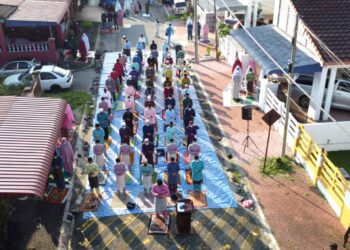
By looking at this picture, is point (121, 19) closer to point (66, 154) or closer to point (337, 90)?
point (337, 90)

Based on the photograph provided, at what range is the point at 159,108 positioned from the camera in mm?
21297

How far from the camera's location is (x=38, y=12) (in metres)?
28.2

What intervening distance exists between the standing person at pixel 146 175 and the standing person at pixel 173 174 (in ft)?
2.18

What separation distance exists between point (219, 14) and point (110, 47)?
892 cm

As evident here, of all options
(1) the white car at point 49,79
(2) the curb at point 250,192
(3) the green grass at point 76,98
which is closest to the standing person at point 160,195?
(2) the curb at point 250,192

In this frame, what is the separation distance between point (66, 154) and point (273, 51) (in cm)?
1112

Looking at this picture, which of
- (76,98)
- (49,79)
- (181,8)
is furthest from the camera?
(181,8)

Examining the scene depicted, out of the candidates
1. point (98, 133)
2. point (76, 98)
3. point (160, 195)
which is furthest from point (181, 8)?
point (160, 195)

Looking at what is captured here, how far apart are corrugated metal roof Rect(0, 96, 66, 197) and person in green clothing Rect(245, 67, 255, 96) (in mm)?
9972

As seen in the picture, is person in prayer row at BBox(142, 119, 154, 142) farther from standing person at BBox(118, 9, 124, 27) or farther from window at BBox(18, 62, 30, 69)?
standing person at BBox(118, 9, 124, 27)

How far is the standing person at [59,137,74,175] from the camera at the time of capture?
49.8 feet

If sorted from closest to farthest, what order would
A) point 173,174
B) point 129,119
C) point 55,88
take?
1. point 173,174
2. point 129,119
3. point 55,88

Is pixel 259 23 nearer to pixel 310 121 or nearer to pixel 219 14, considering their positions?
pixel 219 14

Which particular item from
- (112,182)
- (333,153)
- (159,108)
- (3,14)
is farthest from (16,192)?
(3,14)
